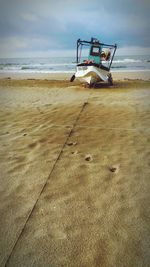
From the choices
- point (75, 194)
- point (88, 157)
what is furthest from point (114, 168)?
point (75, 194)

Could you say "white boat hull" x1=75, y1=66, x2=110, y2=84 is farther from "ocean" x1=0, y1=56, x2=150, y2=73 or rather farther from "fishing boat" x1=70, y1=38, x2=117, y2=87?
"ocean" x1=0, y1=56, x2=150, y2=73

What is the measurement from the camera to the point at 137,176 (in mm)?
2922

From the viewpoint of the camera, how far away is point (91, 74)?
1173 centimetres

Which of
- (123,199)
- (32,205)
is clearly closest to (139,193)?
(123,199)

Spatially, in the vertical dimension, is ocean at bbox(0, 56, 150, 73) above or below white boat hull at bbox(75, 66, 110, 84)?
above

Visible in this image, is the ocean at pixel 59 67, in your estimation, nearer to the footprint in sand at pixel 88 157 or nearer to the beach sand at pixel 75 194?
the beach sand at pixel 75 194

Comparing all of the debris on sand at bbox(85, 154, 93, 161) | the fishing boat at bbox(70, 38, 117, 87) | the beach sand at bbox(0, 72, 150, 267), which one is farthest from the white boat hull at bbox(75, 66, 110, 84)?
the debris on sand at bbox(85, 154, 93, 161)

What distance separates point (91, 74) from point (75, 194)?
33.4 feet

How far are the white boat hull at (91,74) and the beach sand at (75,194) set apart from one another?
7.39m

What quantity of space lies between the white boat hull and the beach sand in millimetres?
7392

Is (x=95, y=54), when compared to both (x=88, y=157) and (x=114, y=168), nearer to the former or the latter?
(x=88, y=157)

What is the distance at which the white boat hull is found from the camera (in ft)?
38.2

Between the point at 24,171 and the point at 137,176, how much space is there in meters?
1.75

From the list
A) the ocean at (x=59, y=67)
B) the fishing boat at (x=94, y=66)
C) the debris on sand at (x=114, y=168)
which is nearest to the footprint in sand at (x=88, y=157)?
the debris on sand at (x=114, y=168)
